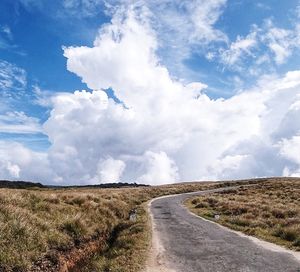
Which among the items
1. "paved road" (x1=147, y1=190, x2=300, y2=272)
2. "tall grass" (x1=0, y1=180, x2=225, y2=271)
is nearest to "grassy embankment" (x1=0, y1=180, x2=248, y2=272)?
"tall grass" (x1=0, y1=180, x2=225, y2=271)

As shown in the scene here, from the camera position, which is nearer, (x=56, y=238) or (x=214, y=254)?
(x=214, y=254)

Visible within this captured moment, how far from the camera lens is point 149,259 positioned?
56.5ft

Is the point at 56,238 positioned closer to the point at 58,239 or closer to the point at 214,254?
the point at 58,239

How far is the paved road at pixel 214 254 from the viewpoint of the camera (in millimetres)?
15391

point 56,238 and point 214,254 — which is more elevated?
point 56,238

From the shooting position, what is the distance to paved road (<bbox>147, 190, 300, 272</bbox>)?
15391 millimetres

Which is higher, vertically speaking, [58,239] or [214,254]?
[58,239]

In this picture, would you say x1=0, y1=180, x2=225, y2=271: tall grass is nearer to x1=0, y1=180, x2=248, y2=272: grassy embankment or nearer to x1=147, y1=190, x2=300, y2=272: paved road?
x1=0, y1=180, x2=248, y2=272: grassy embankment

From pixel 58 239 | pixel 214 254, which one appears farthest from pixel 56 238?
pixel 214 254

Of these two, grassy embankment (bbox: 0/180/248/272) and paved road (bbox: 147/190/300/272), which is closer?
paved road (bbox: 147/190/300/272)

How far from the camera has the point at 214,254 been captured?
1800 cm

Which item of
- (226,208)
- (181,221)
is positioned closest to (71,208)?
(181,221)

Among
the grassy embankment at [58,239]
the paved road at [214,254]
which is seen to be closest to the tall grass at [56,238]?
the grassy embankment at [58,239]

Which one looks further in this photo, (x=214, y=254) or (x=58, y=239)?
(x=58, y=239)
